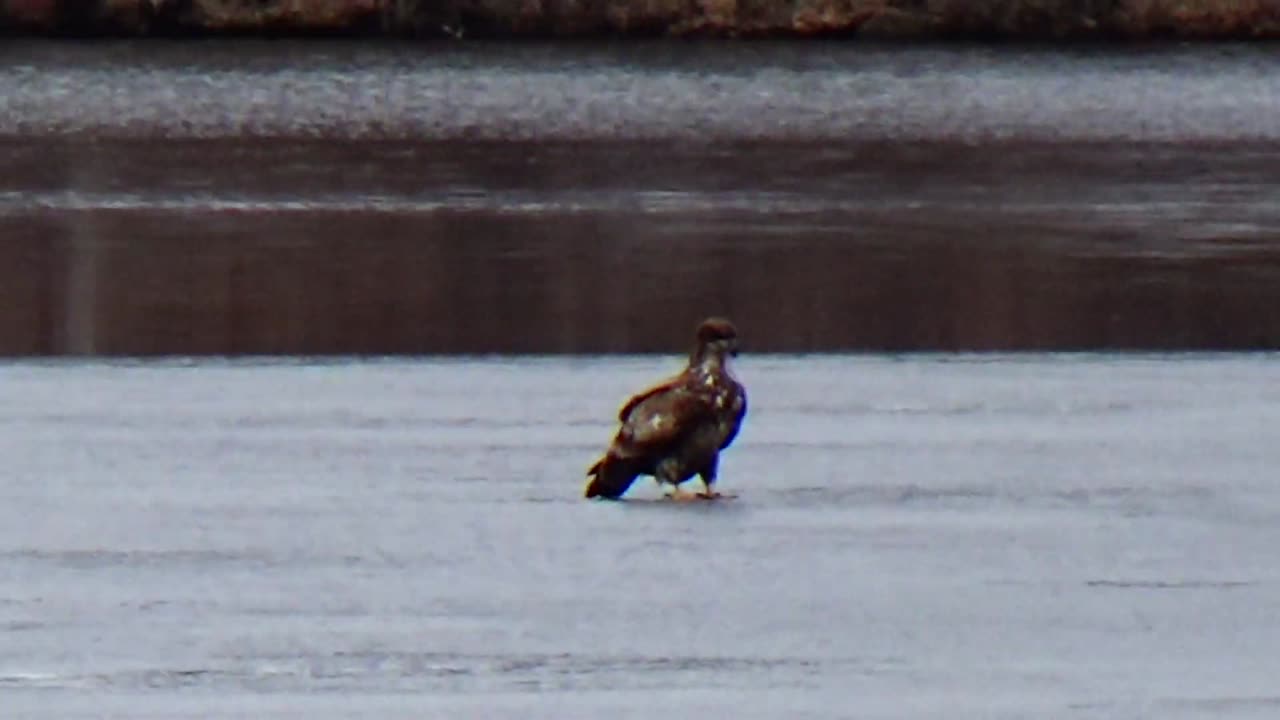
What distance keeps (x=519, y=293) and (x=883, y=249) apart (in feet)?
10.6

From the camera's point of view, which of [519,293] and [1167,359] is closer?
[1167,359]

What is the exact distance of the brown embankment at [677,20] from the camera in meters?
58.3

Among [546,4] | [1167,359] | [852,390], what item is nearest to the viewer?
[852,390]

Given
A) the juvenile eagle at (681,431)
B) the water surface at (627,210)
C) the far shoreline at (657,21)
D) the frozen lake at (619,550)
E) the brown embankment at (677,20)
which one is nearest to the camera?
the frozen lake at (619,550)

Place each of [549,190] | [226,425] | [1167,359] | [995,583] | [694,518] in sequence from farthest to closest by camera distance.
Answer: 1. [549,190]
2. [1167,359]
3. [226,425]
4. [694,518]
5. [995,583]

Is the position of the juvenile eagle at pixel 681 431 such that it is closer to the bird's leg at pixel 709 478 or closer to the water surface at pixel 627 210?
the bird's leg at pixel 709 478

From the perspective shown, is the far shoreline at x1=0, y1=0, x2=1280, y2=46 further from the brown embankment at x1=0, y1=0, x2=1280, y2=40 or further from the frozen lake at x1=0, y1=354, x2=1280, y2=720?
the frozen lake at x1=0, y1=354, x2=1280, y2=720

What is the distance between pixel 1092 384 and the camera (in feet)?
46.6

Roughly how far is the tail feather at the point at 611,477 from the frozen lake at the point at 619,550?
0.32 ft

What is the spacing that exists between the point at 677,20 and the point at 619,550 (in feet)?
166

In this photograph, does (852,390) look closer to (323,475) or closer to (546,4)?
(323,475)

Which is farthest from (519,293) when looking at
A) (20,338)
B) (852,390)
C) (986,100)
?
(986,100)

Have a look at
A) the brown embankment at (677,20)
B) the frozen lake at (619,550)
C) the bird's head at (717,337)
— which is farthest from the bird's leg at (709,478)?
the brown embankment at (677,20)

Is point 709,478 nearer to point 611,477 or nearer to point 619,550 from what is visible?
point 611,477
